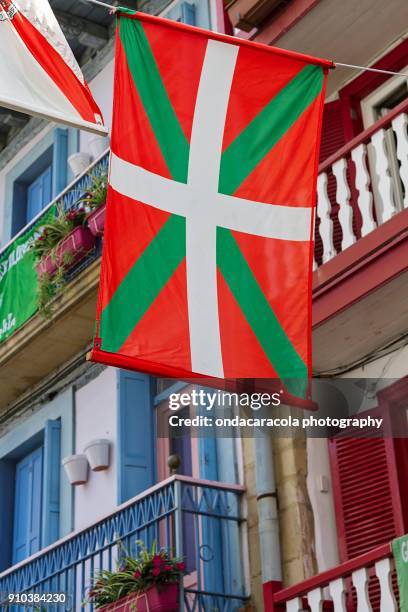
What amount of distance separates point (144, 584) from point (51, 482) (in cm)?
340

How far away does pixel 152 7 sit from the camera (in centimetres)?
1426

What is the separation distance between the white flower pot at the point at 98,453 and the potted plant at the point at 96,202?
6.60 feet

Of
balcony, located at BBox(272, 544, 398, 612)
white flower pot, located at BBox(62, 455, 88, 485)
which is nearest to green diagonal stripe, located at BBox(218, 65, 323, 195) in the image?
balcony, located at BBox(272, 544, 398, 612)

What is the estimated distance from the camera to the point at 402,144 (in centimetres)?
922

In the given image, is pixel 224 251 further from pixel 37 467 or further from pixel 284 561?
pixel 37 467

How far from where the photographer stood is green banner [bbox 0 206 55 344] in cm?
1323

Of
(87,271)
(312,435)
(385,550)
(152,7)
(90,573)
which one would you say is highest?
(152,7)

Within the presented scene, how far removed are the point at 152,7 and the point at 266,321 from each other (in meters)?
7.96

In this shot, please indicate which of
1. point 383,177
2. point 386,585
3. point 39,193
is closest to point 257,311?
point 386,585

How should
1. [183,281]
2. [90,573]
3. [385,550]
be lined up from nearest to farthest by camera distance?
[183,281] → [385,550] → [90,573]

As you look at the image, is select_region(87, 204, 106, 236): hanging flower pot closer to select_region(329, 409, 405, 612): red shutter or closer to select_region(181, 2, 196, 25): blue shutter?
select_region(181, 2, 196, 25): blue shutter

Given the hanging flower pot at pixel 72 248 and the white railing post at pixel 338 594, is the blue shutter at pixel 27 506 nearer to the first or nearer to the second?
the hanging flower pot at pixel 72 248

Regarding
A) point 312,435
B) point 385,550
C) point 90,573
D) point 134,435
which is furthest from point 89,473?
point 385,550

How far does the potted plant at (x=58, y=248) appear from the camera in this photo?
12.4 metres
